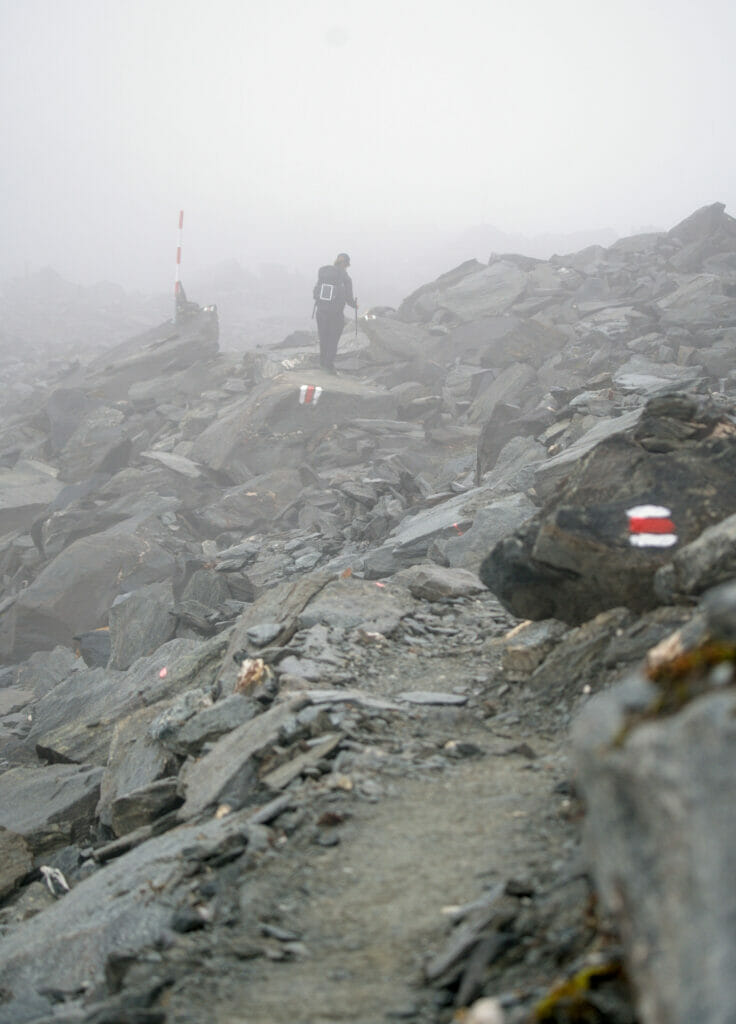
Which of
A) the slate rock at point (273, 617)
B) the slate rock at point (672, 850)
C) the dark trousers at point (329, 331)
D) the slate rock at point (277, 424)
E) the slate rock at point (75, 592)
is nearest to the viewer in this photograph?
the slate rock at point (672, 850)

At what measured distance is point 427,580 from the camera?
24.1ft

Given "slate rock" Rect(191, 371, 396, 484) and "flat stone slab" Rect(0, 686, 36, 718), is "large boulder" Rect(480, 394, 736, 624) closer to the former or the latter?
"flat stone slab" Rect(0, 686, 36, 718)

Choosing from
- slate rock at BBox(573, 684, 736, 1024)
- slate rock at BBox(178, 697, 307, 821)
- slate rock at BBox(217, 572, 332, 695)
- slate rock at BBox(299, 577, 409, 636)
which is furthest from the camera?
slate rock at BBox(299, 577, 409, 636)

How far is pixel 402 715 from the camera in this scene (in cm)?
499

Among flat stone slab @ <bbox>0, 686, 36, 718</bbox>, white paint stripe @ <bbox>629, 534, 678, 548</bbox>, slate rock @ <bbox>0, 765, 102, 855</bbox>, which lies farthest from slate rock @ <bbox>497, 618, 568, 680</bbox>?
flat stone slab @ <bbox>0, 686, 36, 718</bbox>

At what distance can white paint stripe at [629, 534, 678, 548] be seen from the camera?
503 cm

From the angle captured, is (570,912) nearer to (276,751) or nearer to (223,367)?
(276,751)

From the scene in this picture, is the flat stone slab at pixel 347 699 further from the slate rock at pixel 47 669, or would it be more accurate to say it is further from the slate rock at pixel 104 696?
the slate rock at pixel 47 669

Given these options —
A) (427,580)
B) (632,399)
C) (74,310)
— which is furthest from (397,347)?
(74,310)

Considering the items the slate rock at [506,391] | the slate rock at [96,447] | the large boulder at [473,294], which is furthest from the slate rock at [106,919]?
the large boulder at [473,294]

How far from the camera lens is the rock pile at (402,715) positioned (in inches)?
79.5

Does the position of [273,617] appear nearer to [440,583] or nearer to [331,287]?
[440,583]

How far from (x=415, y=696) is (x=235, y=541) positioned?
29.2 ft

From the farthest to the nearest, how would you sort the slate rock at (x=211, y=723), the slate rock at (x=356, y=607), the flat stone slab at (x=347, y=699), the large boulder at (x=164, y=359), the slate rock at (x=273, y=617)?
the large boulder at (x=164, y=359), the slate rock at (x=356, y=607), the slate rock at (x=273, y=617), the slate rock at (x=211, y=723), the flat stone slab at (x=347, y=699)
